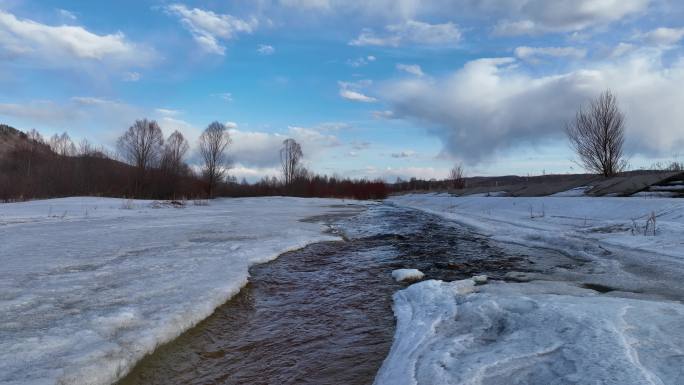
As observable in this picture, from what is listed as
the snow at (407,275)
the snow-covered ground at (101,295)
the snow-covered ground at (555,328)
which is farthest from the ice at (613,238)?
the snow-covered ground at (101,295)

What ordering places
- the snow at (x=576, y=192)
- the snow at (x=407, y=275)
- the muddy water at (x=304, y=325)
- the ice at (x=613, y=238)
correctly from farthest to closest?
the snow at (x=576, y=192)
the snow at (x=407, y=275)
the ice at (x=613, y=238)
the muddy water at (x=304, y=325)

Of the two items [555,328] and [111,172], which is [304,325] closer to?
[555,328]

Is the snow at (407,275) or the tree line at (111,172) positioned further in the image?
the tree line at (111,172)

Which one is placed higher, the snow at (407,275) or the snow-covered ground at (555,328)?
the snow-covered ground at (555,328)

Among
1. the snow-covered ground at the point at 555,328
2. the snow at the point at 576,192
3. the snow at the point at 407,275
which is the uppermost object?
the snow at the point at 576,192

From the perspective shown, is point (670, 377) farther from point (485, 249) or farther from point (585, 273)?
point (485, 249)

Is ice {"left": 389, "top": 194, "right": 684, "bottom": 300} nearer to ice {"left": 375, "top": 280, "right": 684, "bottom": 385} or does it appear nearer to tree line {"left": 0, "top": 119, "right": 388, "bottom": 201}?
ice {"left": 375, "top": 280, "right": 684, "bottom": 385}

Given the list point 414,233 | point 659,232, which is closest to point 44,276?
point 414,233

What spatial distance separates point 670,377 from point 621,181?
55.0 ft

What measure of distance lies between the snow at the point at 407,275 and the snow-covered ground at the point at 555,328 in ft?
2.15

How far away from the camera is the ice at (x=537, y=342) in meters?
2.32

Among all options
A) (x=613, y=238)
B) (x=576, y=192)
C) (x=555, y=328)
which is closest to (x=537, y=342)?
(x=555, y=328)

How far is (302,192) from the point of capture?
59938 mm

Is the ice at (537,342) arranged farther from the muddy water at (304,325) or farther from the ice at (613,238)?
the ice at (613,238)
